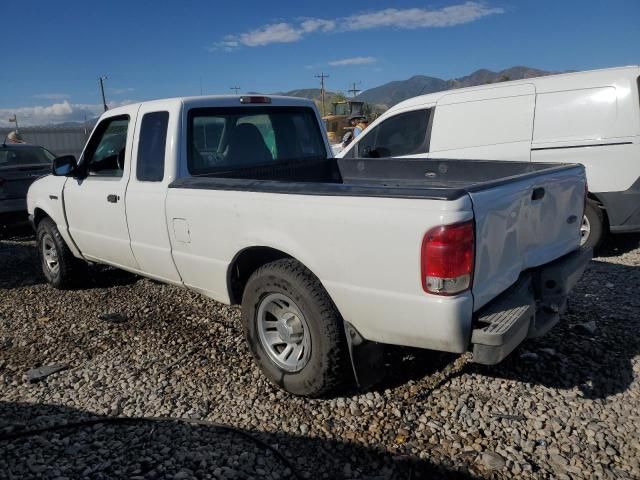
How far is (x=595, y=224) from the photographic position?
593 centimetres

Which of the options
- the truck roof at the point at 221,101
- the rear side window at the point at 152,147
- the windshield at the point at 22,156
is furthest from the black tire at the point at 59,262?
the windshield at the point at 22,156

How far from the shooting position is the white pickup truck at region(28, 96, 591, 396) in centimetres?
244

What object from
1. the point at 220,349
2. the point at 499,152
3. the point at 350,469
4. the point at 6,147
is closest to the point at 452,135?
the point at 499,152

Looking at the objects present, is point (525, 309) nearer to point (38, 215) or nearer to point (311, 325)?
point (311, 325)

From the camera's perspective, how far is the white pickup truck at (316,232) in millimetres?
2441

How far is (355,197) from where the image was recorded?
261cm

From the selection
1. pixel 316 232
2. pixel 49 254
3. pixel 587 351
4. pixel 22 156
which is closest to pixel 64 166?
pixel 49 254

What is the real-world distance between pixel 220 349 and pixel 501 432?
7.08ft

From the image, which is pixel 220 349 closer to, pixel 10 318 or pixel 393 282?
pixel 393 282

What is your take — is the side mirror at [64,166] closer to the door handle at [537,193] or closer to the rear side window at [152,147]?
the rear side window at [152,147]

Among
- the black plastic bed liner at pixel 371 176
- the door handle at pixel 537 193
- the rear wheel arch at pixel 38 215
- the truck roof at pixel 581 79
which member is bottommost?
the rear wheel arch at pixel 38 215

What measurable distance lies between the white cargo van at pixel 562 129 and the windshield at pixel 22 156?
628cm

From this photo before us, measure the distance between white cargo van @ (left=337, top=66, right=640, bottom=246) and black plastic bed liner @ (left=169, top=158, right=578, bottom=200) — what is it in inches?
91.8

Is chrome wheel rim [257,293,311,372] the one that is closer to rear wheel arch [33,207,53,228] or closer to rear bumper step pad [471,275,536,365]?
rear bumper step pad [471,275,536,365]
